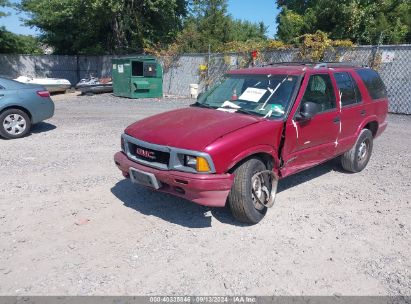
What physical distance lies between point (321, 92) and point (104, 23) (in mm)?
18663

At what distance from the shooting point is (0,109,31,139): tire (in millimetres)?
7930

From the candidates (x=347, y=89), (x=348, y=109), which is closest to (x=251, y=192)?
(x=348, y=109)

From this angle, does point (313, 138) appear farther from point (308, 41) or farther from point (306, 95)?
point (308, 41)

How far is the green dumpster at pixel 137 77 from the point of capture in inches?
623

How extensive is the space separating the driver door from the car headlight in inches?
47.5

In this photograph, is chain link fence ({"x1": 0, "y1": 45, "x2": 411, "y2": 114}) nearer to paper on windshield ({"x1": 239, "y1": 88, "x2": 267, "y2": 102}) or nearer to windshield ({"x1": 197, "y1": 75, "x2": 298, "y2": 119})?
windshield ({"x1": 197, "y1": 75, "x2": 298, "y2": 119})

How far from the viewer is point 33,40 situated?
29.0 metres

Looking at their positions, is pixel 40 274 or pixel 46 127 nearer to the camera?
pixel 40 274

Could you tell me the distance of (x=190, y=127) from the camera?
405cm

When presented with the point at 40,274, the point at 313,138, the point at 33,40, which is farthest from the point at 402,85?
the point at 33,40

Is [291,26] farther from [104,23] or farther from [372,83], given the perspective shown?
[372,83]

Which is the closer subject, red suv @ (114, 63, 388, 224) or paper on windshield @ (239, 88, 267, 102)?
red suv @ (114, 63, 388, 224)

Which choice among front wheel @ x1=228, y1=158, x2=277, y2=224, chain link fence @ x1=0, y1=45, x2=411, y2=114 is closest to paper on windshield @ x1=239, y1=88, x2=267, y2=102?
front wheel @ x1=228, y1=158, x2=277, y2=224

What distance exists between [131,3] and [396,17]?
45.2 ft
